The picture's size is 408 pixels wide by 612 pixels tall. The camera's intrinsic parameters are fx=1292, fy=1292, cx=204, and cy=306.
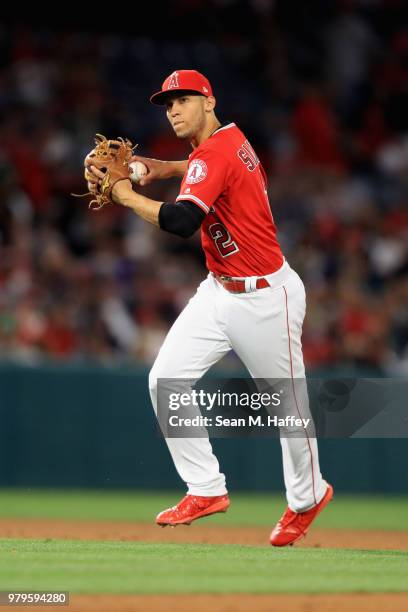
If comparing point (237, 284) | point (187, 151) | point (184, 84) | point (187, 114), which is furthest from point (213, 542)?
point (187, 151)

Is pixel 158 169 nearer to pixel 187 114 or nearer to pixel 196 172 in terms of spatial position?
pixel 187 114

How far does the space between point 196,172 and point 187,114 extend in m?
0.34

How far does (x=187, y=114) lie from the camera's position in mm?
5875

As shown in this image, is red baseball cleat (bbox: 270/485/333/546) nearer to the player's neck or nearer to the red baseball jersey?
the red baseball jersey

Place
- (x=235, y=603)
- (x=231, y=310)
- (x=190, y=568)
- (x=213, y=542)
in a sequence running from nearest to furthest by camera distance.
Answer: (x=235, y=603) → (x=190, y=568) → (x=231, y=310) → (x=213, y=542)

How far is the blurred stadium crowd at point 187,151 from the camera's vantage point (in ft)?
35.0

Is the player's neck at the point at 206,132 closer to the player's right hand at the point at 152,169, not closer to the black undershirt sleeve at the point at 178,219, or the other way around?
the player's right hand at the point at 152,169

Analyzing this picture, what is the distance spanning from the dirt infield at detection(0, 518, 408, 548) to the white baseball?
5.81 ft

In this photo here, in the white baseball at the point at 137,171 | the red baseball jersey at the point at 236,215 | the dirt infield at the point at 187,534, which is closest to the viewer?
the red baseball jersey at the point at 236,215

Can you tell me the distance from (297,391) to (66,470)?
15.1ft

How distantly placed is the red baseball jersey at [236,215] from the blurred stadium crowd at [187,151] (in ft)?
15.3

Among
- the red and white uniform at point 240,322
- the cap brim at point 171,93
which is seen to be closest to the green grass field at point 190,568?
the red and white uniform at point 240,322

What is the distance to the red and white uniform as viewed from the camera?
578cm

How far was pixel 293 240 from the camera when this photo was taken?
1193 centimetres
